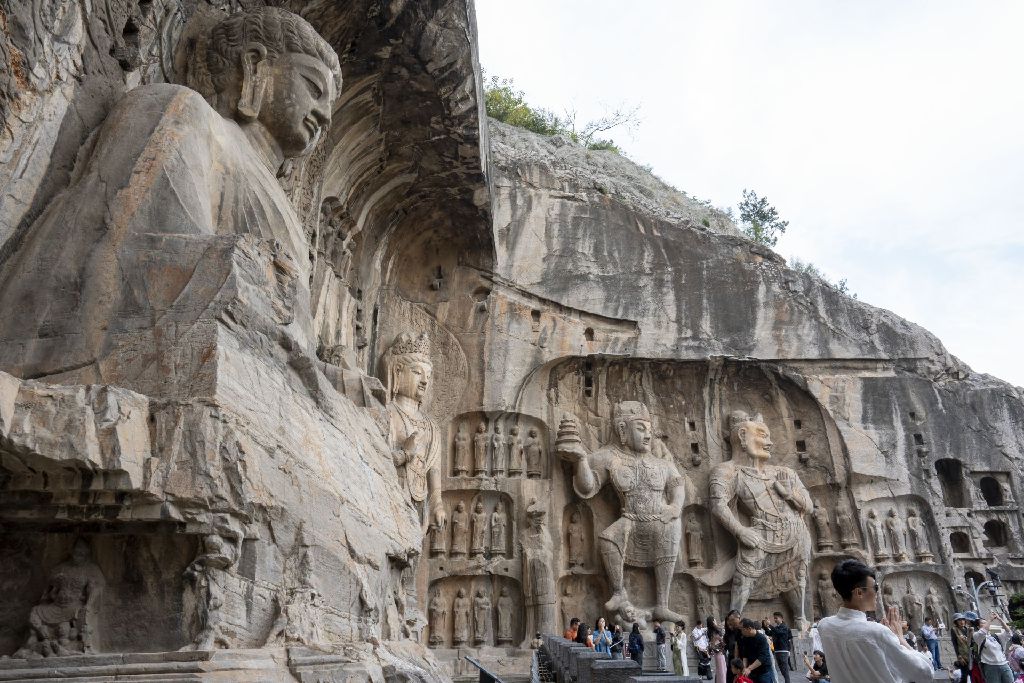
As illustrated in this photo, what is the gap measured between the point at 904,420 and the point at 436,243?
7.94m

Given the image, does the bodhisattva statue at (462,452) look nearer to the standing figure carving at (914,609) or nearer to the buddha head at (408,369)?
the buddha head at (408,369)

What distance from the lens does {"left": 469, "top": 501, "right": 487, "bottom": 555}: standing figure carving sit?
10975 millimetres

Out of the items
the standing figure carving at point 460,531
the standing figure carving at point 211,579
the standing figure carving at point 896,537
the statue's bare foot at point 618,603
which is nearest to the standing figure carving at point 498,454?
the standing figure carving at point 460,531

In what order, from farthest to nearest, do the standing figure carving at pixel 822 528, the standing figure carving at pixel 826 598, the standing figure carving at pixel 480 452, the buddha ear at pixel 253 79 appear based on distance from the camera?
the standing figure carving at pixel 822 528 < the standing figure carving at pixel 826 598 < the standing figure carving at pixel 480 452 < the buddha ear at pixel 253 79

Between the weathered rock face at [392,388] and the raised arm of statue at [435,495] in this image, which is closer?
the weathered rock face at [392,388]

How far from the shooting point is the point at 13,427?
92.0 inches

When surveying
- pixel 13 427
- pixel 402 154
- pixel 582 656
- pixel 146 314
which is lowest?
pixel 582 656

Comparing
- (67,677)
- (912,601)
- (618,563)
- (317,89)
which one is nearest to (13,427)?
(67,677)

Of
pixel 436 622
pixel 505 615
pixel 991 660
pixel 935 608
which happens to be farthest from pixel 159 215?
pixel 935 608

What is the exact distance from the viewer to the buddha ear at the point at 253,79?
15.6 ft

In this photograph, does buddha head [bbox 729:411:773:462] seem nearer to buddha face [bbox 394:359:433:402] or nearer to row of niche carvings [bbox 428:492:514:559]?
row of niche carvings [bbox 428:492:514:559]

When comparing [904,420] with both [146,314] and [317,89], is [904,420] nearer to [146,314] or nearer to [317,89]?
[317,89]

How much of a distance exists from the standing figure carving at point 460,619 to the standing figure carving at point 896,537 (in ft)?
21.4

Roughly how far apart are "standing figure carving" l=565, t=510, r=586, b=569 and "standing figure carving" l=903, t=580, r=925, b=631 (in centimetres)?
487
